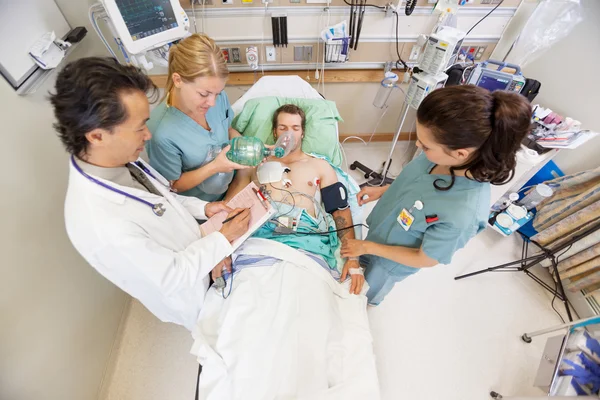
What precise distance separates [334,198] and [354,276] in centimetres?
48

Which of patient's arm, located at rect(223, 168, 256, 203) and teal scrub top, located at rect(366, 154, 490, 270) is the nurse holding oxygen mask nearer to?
patient's arm, located at rect(223, 168, 256, 203)

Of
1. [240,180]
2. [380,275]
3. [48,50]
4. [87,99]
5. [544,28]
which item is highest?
[87,99]

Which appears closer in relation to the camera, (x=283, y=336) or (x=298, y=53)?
(x=283, y=336)

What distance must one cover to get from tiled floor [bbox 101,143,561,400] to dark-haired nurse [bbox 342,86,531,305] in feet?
1.91

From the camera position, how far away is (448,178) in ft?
3.62

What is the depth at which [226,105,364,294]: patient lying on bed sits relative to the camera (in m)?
1.53

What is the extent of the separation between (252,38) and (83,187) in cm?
176

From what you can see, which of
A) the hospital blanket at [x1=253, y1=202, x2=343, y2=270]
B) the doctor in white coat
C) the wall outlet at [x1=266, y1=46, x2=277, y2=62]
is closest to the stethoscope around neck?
the doctor in white coat

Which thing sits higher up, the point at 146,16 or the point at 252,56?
the point at 146,16

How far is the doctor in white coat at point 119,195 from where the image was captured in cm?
78

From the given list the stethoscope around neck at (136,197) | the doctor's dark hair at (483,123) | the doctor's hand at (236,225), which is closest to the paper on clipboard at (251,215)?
the doctor's hand at (236,225)

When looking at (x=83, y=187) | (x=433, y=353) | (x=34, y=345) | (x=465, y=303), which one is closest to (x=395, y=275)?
(x=433, y=353)

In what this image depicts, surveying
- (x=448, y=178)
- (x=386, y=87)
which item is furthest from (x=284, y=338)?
(x=386, y=87)

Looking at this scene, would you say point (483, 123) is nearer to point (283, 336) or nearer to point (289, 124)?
point (283, 336)
